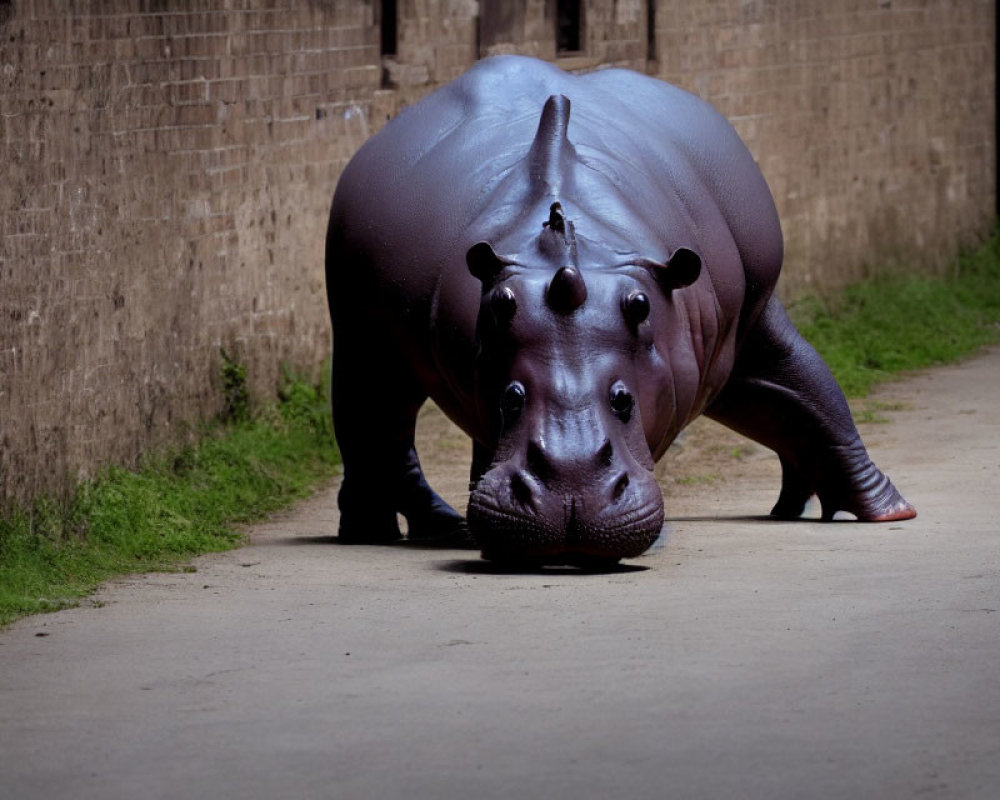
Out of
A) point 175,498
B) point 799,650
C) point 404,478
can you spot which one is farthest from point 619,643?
point 175,498

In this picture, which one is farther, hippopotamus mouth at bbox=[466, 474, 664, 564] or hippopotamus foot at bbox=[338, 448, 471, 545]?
hippopotamus foot at bbox=[338, 448, 471, 545]

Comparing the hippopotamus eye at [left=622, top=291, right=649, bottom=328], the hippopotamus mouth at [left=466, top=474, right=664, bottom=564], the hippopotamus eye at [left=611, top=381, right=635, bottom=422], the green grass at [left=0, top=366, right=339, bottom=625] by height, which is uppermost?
the hippopotamus eye at [left=622, top=291, right=649, bottom=328]

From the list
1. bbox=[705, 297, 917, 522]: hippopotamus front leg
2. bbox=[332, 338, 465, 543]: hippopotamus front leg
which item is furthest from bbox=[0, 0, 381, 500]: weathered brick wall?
bbox=[705, 297, 917, 522]: hippopotamus front leg

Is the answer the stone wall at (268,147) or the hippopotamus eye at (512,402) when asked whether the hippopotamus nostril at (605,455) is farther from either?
the stone wall at (268,147)

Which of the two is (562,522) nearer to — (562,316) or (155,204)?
(562,316)

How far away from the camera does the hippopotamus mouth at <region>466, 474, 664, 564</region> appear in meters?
6.87

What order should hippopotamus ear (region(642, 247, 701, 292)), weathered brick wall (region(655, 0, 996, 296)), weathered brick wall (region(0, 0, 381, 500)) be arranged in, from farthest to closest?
weathered brick wall (region(655, 0, 996, 296)) → weathered brick wall (region(0, 0, 381, 500)) → hippopotamus ear (region(642, 247, 701, 292))

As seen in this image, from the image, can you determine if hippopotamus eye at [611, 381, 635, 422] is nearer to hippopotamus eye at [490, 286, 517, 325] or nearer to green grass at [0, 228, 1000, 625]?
hippopotamus eye at [490, 286, 517, 325]

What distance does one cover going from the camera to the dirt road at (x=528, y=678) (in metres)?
4.67

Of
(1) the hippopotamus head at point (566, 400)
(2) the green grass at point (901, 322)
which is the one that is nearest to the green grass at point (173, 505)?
(1) the hippopotamus head at point (566, 400)

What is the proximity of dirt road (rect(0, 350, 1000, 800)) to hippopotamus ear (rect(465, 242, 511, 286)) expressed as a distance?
958 mm

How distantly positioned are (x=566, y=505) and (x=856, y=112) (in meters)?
8.48

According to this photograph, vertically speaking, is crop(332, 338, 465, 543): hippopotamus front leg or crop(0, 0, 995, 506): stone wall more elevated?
crop(0, 0, 995, 506): stone wall

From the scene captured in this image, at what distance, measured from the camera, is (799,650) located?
5.74 m
